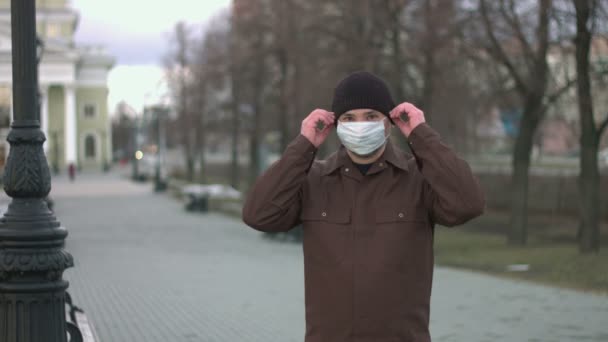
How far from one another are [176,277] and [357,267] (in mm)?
13048

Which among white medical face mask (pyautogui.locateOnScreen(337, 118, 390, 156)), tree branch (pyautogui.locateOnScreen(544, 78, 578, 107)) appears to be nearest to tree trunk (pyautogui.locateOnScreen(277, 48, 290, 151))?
tree branch (pyautogui.locateOnScreen(544, 78, 578, 107))

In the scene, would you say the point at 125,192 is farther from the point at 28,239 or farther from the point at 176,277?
the point at 28,239

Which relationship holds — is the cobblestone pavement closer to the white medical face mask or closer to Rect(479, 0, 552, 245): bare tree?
Rect(479, 0, 552, 245): bare tree

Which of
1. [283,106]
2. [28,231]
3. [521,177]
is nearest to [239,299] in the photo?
[28,231]

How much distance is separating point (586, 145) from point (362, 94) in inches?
643

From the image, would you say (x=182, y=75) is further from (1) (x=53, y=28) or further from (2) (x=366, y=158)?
(2) (x=366, y=158)

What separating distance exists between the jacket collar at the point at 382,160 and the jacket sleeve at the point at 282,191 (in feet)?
0.27

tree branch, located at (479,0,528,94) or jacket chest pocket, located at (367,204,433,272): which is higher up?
tree branch, located at (479,0,528,94)

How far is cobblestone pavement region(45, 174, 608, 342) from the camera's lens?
418 inches

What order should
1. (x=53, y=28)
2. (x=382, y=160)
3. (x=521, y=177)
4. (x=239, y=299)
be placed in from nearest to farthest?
(x=382, y=160) → (x=239, y=299) → (x=521, y=177) → (x=53, y=28)

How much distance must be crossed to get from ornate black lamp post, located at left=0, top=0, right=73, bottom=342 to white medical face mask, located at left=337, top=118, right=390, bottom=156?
2.79 meters

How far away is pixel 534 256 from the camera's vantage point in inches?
810

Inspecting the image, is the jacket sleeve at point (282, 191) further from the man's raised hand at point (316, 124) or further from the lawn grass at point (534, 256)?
the lawn grass at point (534, 256)

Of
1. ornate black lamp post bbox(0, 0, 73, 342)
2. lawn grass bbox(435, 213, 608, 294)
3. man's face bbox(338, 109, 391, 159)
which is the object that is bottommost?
lawn grass bbox(435, 213, 608, 294)
